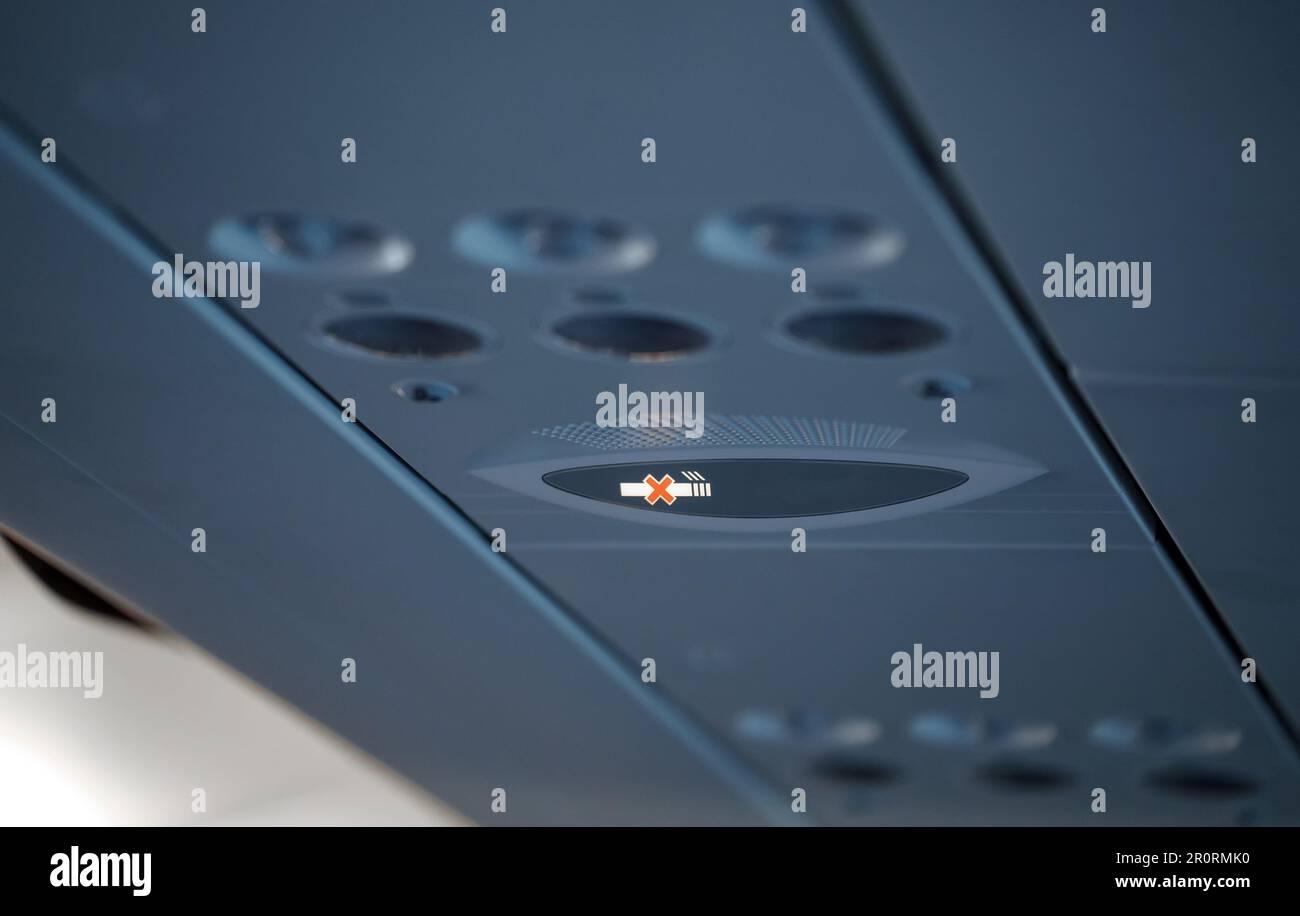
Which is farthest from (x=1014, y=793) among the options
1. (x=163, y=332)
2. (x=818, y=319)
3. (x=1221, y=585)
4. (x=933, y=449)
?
(x=163, y=332)

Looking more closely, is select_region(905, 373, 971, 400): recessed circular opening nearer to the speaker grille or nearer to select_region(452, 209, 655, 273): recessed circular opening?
the speaker grille

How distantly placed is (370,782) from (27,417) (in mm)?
843

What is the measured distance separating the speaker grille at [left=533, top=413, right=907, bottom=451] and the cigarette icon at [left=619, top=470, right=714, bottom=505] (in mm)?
43

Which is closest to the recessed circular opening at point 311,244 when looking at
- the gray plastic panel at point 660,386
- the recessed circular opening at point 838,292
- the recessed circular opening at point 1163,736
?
the gray plastic panel at point 660,386

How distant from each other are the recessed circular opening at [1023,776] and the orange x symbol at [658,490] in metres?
0.57

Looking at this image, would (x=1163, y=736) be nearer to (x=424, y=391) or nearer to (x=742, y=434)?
(x=742, y=434)

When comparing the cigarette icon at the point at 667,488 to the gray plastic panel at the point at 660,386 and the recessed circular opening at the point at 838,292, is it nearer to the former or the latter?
the gray plastic panel at the point at 660,386

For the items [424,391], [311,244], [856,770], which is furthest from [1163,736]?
[311,244]

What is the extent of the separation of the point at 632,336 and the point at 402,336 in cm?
16

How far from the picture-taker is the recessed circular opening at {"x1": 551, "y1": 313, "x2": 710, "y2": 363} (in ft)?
2.20

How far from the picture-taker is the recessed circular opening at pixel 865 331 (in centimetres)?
65

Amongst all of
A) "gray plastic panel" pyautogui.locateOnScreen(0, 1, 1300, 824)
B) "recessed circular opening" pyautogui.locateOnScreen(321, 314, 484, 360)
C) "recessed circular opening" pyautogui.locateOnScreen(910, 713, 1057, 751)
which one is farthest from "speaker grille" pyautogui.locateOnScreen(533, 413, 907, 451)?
"recessed circular opening" pyautogui.locateOnScreen(910, 713, 1057, 751)

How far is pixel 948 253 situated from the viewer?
58 centimetres
